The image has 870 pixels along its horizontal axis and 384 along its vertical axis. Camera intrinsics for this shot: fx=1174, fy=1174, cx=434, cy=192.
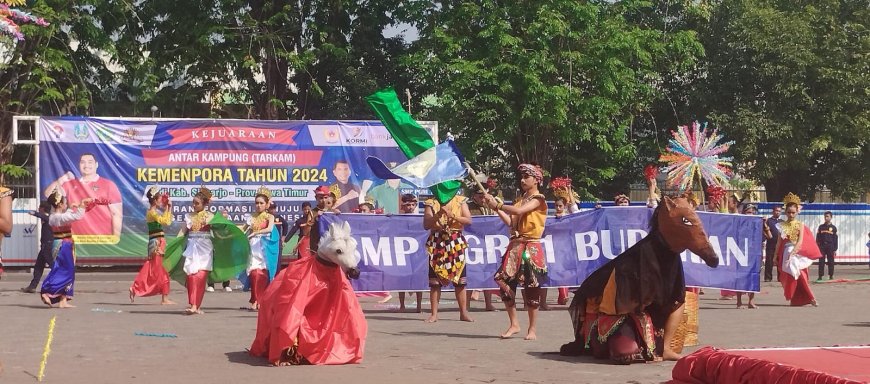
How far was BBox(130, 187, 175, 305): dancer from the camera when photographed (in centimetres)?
1711

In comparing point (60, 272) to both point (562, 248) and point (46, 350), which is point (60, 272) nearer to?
point (46, 350)

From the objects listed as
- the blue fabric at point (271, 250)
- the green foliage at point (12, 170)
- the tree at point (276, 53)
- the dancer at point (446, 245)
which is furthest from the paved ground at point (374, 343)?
the tree at point (276, 53)

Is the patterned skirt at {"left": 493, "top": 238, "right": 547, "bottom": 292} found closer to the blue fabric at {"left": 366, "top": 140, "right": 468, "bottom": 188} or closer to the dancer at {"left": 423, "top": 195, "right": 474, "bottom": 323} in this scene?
the blue fabric at {"left": 366, "top": 140, "right": 468, "bottom": 188}

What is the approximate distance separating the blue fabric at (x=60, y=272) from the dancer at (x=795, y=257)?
1012cm

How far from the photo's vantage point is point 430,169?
1094 cm

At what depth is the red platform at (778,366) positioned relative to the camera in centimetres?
701

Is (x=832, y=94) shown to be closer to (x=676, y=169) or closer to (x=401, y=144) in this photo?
(x=676, y=169)

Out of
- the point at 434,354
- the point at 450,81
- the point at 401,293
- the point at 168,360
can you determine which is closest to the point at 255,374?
the point at 168,360

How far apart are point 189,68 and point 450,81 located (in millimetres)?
7092

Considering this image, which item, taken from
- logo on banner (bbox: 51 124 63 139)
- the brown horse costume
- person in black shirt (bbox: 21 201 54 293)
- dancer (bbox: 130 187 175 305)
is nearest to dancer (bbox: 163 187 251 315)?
dancer (bbox: 130 187 175 305)

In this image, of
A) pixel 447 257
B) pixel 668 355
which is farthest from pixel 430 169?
pixel 447 257

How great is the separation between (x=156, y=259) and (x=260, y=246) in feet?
6.94

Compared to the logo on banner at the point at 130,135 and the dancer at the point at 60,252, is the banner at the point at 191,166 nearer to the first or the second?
the logo on banner at the point at 130,135

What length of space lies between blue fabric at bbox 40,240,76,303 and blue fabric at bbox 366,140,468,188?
22.0ft
